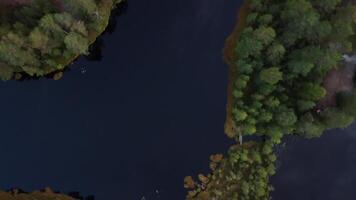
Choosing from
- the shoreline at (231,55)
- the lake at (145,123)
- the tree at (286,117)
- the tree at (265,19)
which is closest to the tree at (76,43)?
the lake at (145,123)

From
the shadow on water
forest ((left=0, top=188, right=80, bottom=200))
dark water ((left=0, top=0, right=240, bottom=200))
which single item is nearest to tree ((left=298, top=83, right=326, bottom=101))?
dark water ((left=0, top=0, right=240, bottom=200))

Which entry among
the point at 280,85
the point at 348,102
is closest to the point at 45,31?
the point at 280,85

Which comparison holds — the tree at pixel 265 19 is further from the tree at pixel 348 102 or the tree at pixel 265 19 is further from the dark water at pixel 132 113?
the tree at pixel 348 102

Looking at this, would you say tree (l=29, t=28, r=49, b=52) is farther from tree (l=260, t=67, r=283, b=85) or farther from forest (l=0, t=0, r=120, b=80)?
tree (l=260, t=67, r=283, b=85)

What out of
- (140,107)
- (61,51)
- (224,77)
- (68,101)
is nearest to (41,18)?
(61,51)

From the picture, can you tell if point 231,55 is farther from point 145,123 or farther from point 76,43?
point 76,43
